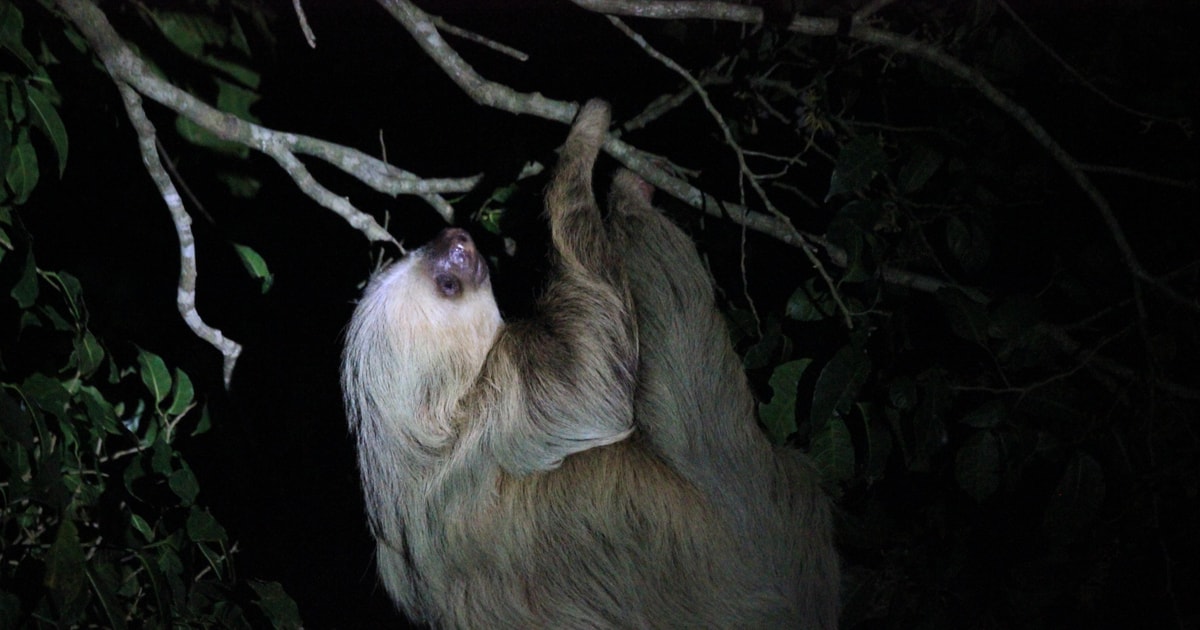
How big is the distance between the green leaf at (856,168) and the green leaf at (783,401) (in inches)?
26.0

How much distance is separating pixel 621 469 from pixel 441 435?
798 mm

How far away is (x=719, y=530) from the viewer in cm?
368

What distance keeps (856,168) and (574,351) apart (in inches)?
52.4

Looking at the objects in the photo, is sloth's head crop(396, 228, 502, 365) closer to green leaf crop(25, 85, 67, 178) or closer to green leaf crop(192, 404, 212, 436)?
green leaf crop(25, 85, 67, 178)

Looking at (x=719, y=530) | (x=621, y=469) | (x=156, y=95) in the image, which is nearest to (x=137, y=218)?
(x=156, y=95)

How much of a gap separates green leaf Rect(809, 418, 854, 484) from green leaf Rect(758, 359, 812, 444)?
16 cm

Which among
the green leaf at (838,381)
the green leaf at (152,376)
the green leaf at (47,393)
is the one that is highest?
the green leaf at (47,393)

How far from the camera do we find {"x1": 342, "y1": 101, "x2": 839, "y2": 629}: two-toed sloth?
3.66m

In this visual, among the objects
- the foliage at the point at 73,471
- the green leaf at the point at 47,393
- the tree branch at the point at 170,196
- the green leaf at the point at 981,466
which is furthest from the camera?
the tree branch at the point at 170,196

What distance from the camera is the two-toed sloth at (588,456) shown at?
366 centimetres

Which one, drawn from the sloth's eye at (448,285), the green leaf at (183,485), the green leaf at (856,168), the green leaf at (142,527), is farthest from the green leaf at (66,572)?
the green leaf at (856,168)

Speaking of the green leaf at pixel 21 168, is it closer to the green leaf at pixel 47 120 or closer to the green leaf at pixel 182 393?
the green leaf at pixel 47 120

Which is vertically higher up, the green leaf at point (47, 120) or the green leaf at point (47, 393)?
the green leaf at point (47, 120)

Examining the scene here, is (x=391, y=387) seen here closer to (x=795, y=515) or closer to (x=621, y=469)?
(x=621, y=469)
